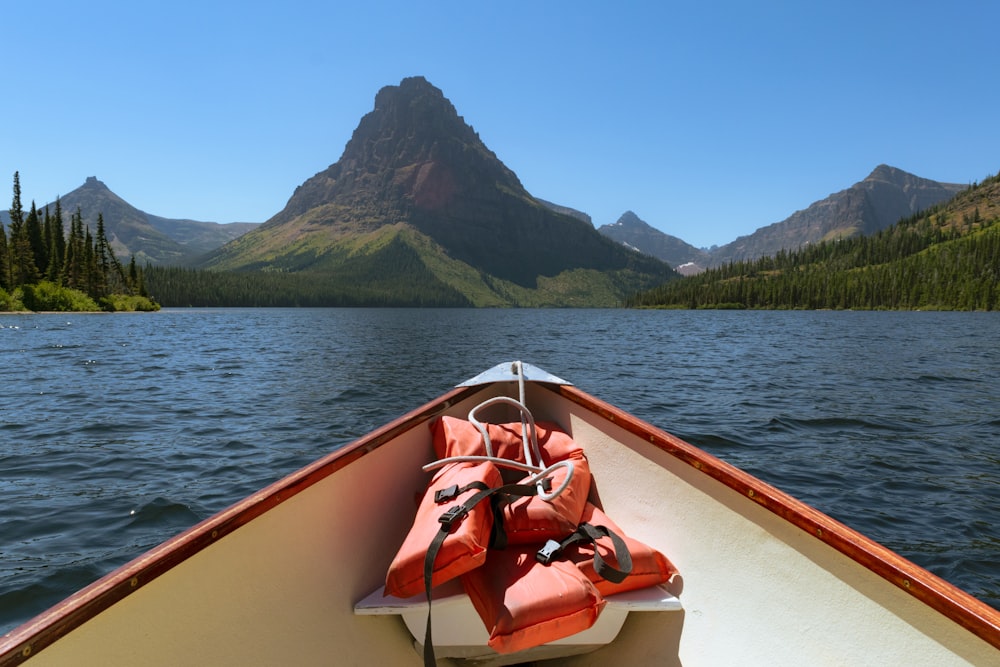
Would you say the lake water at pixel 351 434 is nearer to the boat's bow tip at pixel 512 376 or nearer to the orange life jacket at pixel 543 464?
the orange life jacket at pixel 543 464

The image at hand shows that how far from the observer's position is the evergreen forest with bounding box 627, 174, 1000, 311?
12538 cm

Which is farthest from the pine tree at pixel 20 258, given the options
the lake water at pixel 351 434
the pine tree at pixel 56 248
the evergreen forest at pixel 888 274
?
the evergreen forest at pixel 888 274

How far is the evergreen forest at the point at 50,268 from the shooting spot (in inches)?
2435

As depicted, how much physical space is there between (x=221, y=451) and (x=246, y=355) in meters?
21.6

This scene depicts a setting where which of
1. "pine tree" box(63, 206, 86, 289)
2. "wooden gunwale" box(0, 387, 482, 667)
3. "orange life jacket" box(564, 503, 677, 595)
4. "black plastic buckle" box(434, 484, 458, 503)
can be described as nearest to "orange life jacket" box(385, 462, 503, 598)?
"black plastic buckle" box(434, 484, 458, 503)

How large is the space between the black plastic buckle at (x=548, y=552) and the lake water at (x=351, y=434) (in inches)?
190

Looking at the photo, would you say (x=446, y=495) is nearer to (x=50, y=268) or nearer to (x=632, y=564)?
(x=632, y=564)

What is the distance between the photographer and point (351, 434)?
1148 cm

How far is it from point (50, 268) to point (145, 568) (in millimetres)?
92468

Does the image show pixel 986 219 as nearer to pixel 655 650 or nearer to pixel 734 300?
pixel 734 300

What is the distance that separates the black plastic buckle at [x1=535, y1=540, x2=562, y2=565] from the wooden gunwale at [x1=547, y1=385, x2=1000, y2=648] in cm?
113

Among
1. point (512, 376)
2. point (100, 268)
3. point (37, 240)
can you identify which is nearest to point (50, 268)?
point (37, 240)

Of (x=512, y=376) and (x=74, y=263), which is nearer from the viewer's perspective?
(x=512, y=376)

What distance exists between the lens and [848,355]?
97.0 feet
